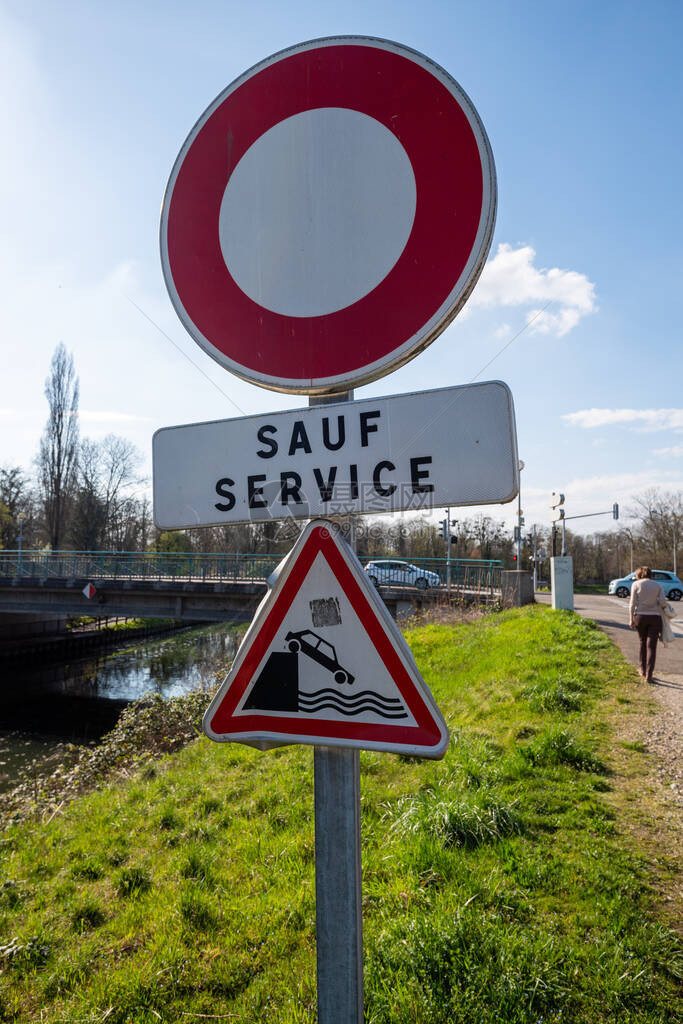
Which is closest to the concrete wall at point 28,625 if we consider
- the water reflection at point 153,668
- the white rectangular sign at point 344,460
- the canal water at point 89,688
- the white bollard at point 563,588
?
the canal water at point 89,688

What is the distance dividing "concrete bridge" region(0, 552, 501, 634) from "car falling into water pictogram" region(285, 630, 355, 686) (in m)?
17.1

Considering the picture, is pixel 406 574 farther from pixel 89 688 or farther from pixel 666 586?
pixel 666 586

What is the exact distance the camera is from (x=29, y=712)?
16.3 metres

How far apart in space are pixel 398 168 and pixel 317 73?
15.4 inches

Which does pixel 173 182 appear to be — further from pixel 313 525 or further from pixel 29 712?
pixel 29 712

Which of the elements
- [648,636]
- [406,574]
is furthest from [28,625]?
[648,636]

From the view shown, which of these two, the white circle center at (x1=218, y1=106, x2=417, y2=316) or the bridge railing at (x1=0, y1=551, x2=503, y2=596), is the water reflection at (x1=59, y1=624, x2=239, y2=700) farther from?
the white circle center at (x1=218, y1=106, x2=417, y2=316)

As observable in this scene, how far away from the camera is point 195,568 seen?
21.8 meters

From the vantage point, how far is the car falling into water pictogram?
1155 mm

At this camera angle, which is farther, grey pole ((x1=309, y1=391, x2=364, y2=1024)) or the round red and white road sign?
the round red and white road sign

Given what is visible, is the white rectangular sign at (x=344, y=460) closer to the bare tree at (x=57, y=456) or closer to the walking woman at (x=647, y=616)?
the walking woman at (x=647, y=616)

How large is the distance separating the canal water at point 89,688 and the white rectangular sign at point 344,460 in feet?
35.2

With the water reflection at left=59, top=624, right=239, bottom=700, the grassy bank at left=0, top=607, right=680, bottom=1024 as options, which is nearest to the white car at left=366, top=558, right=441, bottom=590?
the water reflection at left=59, top=624, right=239, bottom=700

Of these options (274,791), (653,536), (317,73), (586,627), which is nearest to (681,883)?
(274,791)
